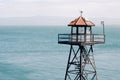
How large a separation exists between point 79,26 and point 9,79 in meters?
41.2

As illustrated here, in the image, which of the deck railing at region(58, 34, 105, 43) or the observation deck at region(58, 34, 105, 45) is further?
the deck railing at region(58, 34, 105, 43)

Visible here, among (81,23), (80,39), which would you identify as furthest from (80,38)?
(81,23)

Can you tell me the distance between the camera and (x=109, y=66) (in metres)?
91.8

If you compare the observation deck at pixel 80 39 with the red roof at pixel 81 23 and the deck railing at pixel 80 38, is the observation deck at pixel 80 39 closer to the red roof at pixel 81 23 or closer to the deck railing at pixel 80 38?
the deck railing at pixel 80 38

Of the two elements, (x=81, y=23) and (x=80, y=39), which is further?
(x=81, y=23)

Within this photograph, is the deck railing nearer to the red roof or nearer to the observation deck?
the observation deck

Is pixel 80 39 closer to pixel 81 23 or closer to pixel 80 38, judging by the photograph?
pixel 80 38

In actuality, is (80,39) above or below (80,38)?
below

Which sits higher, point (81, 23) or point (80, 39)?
point (81, 23)

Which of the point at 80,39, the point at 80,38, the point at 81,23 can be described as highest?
the point at 81,23

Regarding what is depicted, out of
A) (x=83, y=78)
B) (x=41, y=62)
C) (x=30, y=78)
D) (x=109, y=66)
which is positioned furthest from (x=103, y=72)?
(x=83, y=78)

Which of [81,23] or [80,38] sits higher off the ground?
[81,23]

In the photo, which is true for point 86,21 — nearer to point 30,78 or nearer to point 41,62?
point 30,78

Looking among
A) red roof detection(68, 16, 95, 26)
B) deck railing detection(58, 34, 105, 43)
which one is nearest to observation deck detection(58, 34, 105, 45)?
deck railing detection(58, 34, 105, 43)
